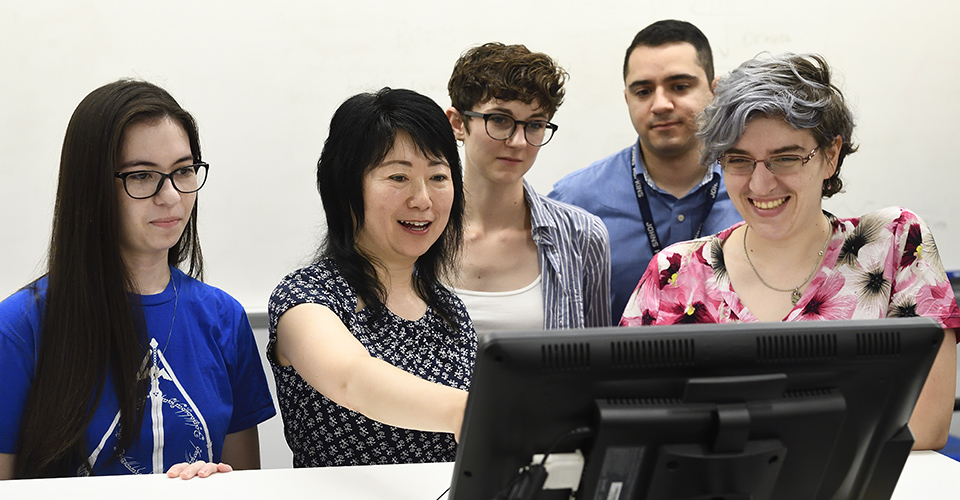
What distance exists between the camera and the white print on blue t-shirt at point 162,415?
152 cm

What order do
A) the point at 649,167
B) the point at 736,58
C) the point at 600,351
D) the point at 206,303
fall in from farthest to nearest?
the point at 736,58 < the point at 649,167 < the point at 206,303 < the point at 600,351

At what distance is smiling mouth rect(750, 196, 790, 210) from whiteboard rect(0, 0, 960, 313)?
1358 millimetres

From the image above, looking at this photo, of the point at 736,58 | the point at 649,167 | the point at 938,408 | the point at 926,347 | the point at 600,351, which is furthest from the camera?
the point at 736,58

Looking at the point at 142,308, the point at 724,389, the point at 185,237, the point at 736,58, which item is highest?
the point at 736,58

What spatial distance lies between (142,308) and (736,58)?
2.39 m

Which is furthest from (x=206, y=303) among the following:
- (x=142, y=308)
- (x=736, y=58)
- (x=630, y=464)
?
(x=736, y=58)

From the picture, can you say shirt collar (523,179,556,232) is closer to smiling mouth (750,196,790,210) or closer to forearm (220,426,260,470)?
smiling mouth (750,196,790,210)

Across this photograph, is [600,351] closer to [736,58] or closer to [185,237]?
[185,237]

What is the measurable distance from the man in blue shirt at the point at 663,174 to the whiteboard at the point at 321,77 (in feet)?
1.61

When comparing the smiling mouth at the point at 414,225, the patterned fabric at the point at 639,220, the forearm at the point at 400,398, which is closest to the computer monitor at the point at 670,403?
the forearm at the point at 400,398

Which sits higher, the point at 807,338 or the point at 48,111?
the point at 807,338

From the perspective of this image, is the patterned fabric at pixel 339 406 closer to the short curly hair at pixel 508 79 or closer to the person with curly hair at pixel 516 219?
the person with curly hair at pixel 516 219

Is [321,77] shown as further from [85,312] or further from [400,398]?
[400,398]

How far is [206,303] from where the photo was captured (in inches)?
67.2
